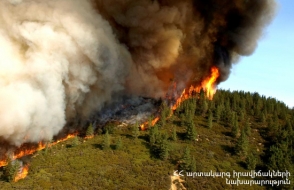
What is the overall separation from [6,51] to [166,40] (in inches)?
1232

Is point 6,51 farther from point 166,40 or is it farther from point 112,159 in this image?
point 166,40

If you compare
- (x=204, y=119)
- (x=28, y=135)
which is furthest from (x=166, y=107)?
(x=28, y=135)

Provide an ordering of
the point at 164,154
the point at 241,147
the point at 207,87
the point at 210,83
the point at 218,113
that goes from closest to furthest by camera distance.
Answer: the point at 164,154 → the point at 241,147 → the point at 218,113 → the point at 210,83 → the point at 207,87

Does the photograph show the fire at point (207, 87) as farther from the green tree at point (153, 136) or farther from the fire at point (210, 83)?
the green tree at point (153, 136)

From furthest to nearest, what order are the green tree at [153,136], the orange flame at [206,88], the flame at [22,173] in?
1. the orange flame at [206,88]
2. the green tree at [153,136]
3. the flame at [22,173]

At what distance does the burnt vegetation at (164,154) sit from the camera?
45719mm

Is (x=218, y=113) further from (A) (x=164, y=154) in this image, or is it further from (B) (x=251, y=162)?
(A) (x=164, y=154)

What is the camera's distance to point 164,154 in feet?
177

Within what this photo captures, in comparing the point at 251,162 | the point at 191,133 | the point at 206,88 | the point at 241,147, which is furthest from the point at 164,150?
the point at 206,88

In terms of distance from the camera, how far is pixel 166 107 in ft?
253
